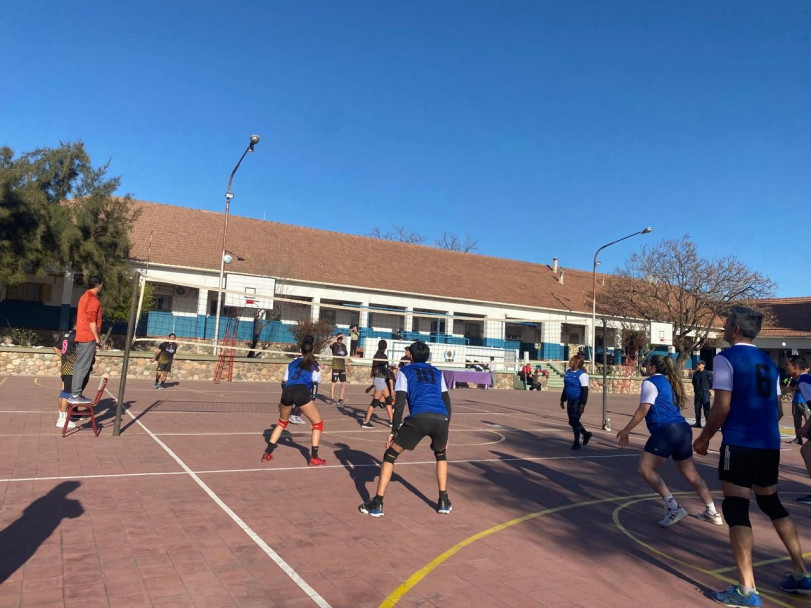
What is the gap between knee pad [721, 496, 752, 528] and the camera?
4.39m

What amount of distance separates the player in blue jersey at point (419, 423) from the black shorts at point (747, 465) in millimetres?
2614

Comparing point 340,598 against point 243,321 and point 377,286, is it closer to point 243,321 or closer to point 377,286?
point 243,321

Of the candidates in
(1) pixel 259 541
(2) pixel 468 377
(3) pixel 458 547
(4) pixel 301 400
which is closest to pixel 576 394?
(4) pixel 301 400

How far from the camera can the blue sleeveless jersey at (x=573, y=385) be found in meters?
11.3

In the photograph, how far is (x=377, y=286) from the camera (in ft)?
120

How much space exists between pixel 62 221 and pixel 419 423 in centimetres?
2339

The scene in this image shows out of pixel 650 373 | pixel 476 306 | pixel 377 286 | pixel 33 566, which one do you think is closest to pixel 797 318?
pixel 476 306

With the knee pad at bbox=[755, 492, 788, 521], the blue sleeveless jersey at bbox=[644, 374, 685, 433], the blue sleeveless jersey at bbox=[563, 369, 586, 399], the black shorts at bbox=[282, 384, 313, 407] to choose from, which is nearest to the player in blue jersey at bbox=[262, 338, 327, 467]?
the black shorts at bbox=[282, 384, 313, 407]

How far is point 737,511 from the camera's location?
4.41 meters

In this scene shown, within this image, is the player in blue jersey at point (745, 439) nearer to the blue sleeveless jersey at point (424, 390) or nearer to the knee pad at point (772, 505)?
the knee pad at point (772, 505)

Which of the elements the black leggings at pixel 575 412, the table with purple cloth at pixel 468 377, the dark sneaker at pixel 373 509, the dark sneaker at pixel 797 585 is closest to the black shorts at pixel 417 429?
the dark sneaker at pixel 373 509

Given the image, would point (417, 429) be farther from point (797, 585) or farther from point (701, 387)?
point (701, 387)

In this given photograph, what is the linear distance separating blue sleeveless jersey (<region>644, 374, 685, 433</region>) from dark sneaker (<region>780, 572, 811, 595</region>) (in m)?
2.01

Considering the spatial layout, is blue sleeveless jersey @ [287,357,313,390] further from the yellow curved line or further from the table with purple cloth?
the table with purple cloth
